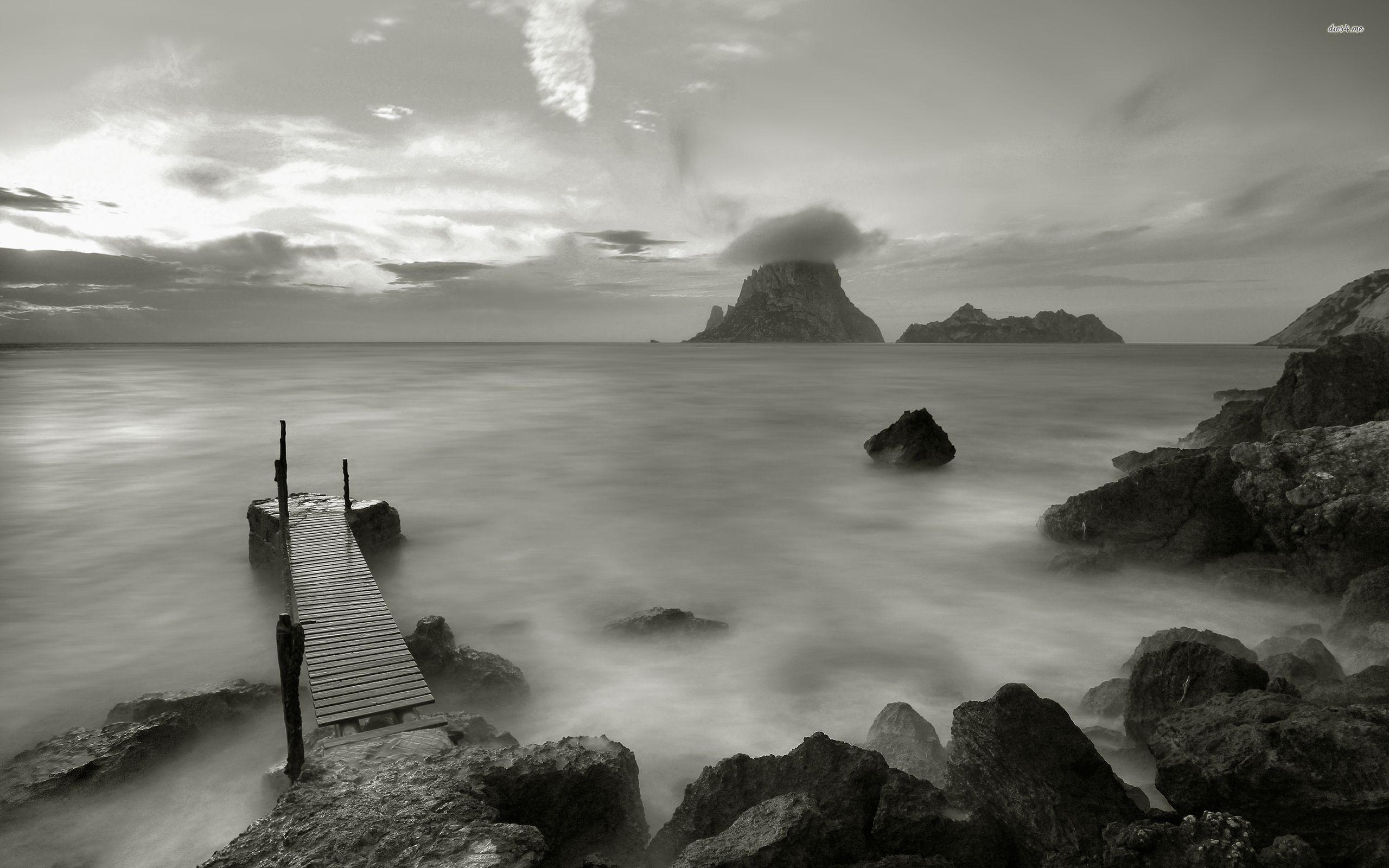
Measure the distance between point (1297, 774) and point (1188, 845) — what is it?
3.89ft

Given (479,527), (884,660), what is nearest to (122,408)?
(479,527)

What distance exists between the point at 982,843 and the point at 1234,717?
87.1 inches

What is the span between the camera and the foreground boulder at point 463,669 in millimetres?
9070

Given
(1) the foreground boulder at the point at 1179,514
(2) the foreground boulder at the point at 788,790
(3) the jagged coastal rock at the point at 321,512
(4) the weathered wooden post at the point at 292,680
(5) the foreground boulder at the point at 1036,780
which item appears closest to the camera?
(5) the foreground boulder at the point at 1036,780

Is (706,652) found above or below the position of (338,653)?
below

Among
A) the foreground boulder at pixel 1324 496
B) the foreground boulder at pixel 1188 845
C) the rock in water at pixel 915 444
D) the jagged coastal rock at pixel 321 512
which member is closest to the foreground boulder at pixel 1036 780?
the foreground boulder at pixel 1188 845

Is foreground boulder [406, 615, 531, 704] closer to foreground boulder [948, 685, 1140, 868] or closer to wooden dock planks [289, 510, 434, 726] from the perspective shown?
wooden dock planks [289, 510, 434, 726]

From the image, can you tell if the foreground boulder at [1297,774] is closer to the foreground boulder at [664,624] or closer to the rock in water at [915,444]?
the foreground boulder at [664,624]

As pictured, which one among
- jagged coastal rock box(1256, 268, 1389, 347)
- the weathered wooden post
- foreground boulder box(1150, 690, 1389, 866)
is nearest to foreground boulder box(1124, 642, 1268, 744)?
foreground boulder box(1150, 690, 1389, 866)

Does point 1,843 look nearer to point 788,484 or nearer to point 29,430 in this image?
point 788,484

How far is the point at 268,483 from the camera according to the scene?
22547mm

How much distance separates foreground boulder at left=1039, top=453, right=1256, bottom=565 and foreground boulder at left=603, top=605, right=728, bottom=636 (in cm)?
734

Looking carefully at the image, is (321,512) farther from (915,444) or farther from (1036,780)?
(915,444)

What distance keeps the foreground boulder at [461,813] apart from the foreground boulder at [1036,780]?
279 centimetres
